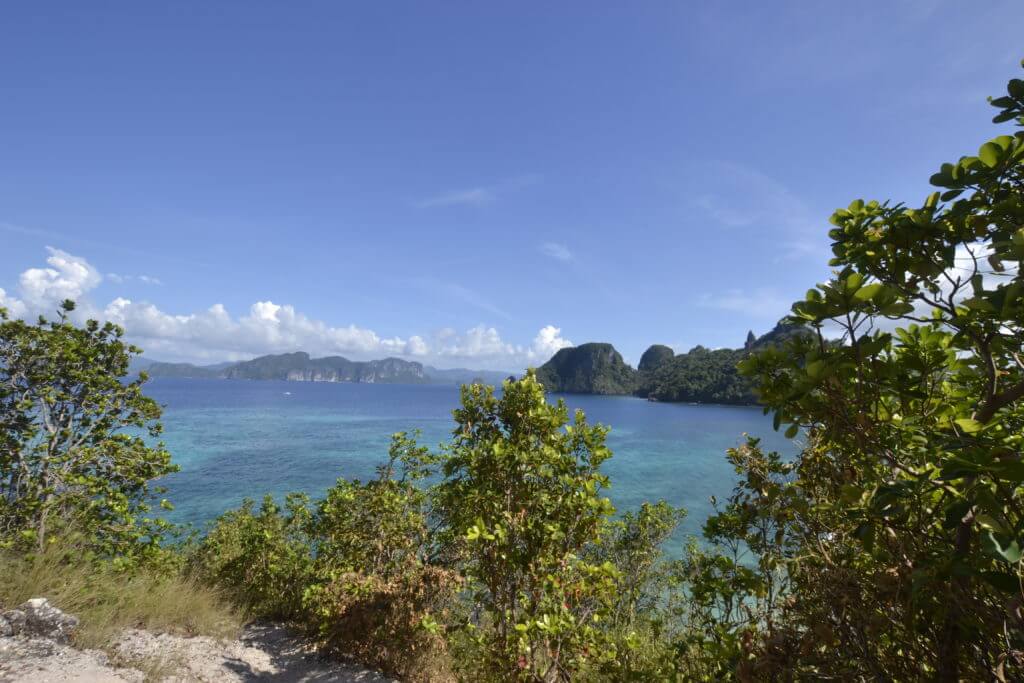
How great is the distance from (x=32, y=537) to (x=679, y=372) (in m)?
176

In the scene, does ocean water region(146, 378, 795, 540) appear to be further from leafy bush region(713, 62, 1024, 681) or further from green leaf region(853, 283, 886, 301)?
green leaf region(853, 283, 886, 301)

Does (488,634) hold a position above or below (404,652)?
above

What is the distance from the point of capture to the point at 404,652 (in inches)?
271

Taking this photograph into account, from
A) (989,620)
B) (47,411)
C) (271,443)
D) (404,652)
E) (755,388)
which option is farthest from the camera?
(271,443)

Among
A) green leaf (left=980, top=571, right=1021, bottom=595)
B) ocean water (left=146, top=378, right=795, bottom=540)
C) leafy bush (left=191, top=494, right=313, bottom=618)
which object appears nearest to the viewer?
green leaf (left=980, top=571, right=1021, bottom=595)

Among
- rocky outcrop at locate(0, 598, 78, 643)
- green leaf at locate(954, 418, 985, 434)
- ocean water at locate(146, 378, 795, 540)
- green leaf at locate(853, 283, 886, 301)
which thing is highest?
green leaf at locate(853, 283, 886, 301)

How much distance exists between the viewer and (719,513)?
346 cm

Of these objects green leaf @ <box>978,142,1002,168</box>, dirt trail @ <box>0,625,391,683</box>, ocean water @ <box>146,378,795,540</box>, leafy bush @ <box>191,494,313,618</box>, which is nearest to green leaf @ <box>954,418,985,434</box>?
green leaf @ <box>978,142,1002,168</box>

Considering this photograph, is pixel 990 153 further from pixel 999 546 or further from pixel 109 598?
pixel 109 598

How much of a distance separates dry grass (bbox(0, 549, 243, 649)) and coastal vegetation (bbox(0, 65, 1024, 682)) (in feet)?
0.21

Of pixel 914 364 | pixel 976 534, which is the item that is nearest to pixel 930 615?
pixel 976 534

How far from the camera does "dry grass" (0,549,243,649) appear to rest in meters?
5.88

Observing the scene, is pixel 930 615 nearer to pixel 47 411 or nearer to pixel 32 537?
pixel 32 537

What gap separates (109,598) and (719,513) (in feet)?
29.0
